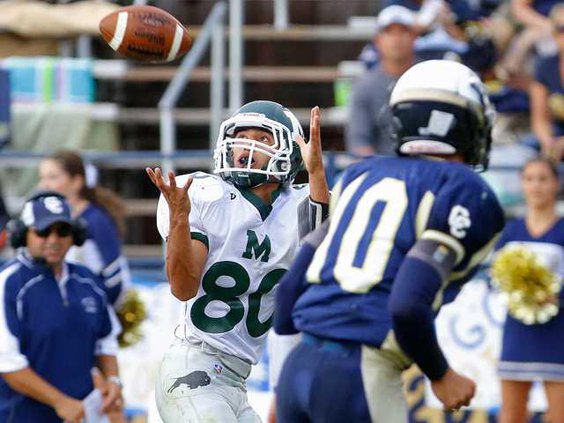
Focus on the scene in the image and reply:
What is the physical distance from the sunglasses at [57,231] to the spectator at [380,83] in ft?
8.73

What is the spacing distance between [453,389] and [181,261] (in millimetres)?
1117

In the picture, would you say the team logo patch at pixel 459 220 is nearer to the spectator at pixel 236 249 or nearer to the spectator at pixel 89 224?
the spectator at pixel 236 249

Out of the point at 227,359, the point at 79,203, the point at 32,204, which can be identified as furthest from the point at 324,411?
the point at 79,203

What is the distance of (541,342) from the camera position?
28.7ft

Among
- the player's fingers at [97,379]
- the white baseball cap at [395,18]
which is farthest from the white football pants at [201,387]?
the white baseball cap at [395,18]

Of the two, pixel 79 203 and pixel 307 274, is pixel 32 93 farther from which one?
pixel 307 274

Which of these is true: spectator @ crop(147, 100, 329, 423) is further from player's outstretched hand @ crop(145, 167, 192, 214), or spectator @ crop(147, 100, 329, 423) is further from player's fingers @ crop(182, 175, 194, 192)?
player's outstretched hand @ crop(145, 167, 192, 214)

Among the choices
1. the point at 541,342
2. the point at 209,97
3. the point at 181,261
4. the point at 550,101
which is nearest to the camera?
the point at 181,261

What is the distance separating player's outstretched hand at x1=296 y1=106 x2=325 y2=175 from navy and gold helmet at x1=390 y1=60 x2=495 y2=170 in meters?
0.52

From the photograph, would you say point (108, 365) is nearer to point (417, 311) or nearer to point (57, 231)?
point (57, 231)

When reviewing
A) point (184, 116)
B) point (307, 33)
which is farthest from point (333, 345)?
point (307, 33)

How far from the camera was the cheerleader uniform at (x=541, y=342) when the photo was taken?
8.70 m

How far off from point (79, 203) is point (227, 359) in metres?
3.51

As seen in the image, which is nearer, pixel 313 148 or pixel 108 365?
pixel 313 148
